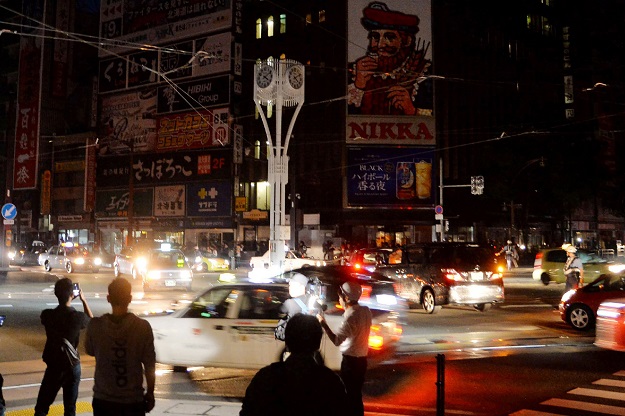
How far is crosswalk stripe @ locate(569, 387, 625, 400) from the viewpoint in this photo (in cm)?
852

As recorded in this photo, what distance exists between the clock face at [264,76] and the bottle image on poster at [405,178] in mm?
29647

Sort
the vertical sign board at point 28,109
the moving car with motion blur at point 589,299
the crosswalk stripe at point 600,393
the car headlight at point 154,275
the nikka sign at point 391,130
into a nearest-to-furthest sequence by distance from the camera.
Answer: the crosswalk stripe at point 600,393, the moving car with motion blur at point 589,299, the car headlight at point 154,275, the nikka sign at point 391,130, the vertical sign board at point 28,109

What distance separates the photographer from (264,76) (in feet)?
76.7

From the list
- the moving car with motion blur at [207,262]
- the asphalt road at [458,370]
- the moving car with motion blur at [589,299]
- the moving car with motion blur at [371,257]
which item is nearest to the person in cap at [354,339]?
the asphalt road at [458,370]

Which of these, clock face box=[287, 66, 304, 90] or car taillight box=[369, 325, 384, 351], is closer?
car taillight box=[369, 325, 384, 351]

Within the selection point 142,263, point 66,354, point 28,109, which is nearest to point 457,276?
point 142,263

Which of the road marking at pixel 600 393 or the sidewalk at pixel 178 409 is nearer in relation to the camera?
the sidewalk at pixel 178 409

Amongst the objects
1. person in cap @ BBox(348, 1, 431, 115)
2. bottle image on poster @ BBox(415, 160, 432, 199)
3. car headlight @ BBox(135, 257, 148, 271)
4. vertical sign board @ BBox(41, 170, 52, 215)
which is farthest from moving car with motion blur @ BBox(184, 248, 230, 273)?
vertical sign board @ BBox(41, 170, 52, 215)

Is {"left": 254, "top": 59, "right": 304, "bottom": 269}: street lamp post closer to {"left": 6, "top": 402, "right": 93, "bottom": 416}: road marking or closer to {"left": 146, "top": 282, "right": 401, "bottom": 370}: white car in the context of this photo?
{"left": 146, "top": 282, "right": 401, "bottom": 370}: white car

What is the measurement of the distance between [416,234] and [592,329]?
1529 inches

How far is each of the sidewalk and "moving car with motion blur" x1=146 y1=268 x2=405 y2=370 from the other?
124 centimetres

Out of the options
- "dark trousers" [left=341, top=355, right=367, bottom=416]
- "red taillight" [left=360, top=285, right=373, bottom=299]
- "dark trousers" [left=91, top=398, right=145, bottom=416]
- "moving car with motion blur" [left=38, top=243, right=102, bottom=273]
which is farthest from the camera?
"moving car with motion blur" [left=38, top=243, right=102, bottom=273]

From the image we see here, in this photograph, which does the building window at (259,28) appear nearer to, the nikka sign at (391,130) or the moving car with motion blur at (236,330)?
the nikka sign at (391,130)

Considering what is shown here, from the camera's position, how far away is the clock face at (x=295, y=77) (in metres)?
23.5
